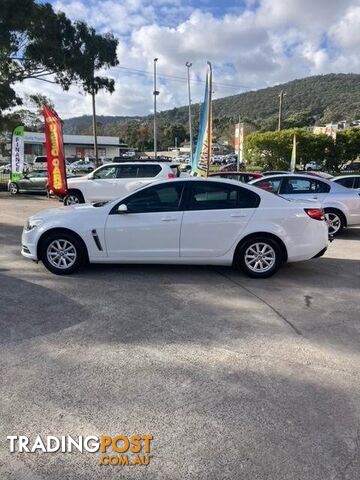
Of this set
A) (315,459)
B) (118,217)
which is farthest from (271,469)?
(118,217)

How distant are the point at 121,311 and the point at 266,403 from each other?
2.32 metres

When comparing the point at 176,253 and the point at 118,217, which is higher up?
the point at 118,217

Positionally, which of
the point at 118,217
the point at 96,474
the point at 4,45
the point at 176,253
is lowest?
the point at 96,474

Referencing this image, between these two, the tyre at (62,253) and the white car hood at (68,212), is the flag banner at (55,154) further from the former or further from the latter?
the tyre at (62,253)

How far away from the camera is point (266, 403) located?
3281 millimetres

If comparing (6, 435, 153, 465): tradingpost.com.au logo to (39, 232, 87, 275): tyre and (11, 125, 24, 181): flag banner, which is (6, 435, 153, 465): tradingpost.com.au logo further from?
(11, 125, 24, 181): flag banner

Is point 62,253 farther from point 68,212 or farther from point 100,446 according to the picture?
point 100,446

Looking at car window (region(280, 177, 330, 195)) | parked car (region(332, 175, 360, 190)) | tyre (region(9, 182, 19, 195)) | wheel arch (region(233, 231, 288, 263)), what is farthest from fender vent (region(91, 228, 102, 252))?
tyre (region(9, 182, 19, 195))

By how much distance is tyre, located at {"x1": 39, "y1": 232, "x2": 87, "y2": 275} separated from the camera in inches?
261

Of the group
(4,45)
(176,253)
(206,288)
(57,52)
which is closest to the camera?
(206,288)

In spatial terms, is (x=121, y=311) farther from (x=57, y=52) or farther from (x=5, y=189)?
(x=5, y=189)

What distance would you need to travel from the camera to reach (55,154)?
49.6 feet

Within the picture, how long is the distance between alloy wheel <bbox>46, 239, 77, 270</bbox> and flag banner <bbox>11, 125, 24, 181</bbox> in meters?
16.0

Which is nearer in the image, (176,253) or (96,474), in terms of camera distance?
(96,474)
